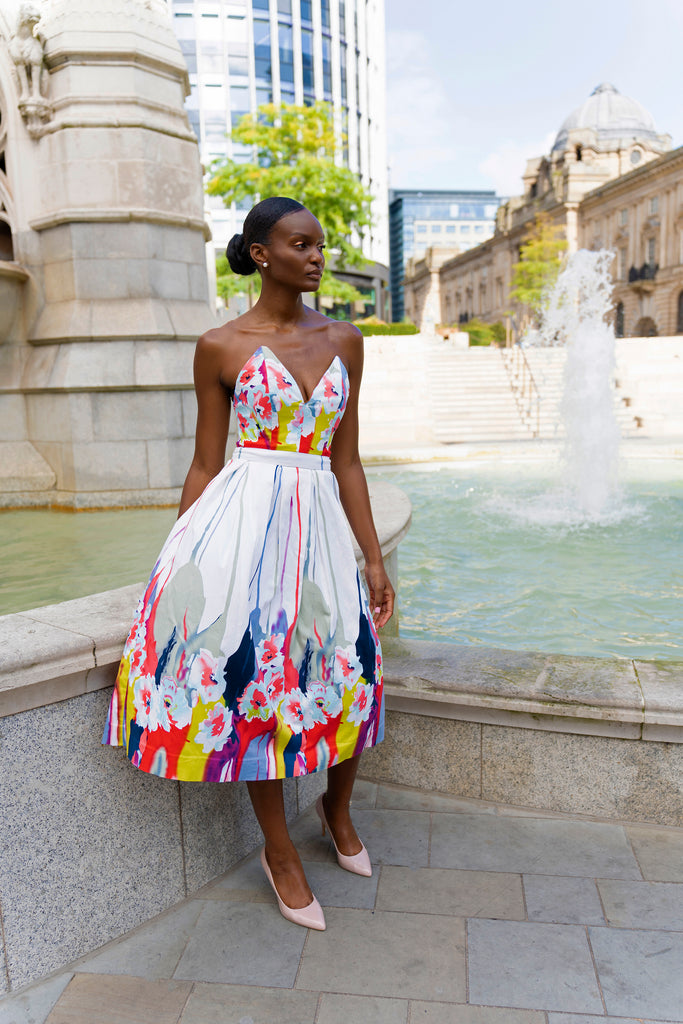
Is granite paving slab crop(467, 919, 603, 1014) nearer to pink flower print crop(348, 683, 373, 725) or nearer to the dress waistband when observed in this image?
pink flower print crop(348, 683, 373, 725)

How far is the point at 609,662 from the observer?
3.38m

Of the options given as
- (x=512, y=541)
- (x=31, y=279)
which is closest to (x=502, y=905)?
(x=512, y=541)

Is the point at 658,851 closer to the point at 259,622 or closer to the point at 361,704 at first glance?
the point at 361,704

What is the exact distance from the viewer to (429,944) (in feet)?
8.07

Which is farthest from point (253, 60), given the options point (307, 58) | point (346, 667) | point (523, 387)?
point (346, 667)

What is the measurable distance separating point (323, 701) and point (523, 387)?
2002cm

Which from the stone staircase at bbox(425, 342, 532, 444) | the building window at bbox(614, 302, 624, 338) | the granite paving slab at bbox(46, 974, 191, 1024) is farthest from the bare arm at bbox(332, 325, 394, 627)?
the building window at bbox(614, 302, 624, 338)

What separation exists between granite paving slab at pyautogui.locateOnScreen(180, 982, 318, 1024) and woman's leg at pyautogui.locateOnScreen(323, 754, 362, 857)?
640 mm

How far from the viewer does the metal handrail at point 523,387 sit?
65.4 ft

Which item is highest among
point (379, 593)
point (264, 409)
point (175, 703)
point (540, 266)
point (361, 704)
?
point (540, 266)

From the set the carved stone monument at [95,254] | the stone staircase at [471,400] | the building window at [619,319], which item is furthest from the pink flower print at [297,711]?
the building window at [619,319]

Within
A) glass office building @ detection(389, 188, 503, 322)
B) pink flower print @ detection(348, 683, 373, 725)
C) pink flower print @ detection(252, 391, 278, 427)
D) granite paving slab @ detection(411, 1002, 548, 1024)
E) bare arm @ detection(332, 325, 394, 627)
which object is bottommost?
granite paving slab @ detection(411, 1002, 548, 1024)

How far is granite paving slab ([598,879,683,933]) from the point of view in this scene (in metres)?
2.52

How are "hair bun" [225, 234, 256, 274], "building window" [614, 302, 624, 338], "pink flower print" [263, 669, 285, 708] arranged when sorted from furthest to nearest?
"building window" [614, 302, 624, 338], "hair bun" [225, 234, 256, 274], "pink flower print" [263, 669, 285, 708]
